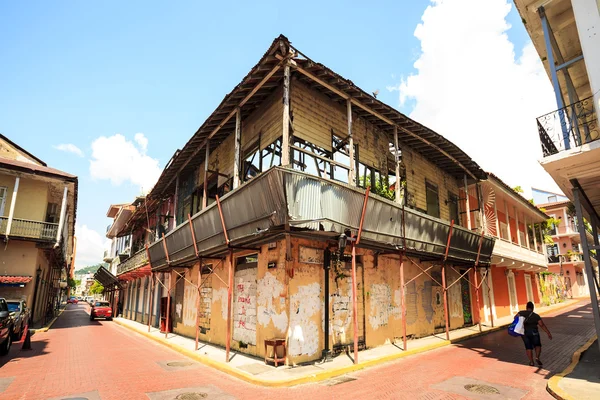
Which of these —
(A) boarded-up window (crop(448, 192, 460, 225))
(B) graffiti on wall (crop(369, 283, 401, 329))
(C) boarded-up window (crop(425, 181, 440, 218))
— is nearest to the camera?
(B) graffiti on wall (crop(369, 283, 401, 329))

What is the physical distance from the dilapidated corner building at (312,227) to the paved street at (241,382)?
1.50 m

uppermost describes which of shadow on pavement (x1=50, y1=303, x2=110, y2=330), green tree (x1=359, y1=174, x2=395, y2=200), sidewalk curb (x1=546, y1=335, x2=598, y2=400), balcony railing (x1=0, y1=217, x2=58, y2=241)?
green tree (x1=359, y1=174, x2=395, y2=200)

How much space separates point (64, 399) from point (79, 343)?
9.74 meters

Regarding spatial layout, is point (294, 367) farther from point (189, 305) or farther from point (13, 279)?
point (13, 279)

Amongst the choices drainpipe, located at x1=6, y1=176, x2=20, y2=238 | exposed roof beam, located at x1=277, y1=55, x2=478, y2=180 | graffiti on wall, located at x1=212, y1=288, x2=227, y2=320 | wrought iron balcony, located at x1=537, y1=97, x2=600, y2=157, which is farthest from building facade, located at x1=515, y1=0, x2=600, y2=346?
drainpipe, located at x1=6, y1=176, x2=20, y2=238

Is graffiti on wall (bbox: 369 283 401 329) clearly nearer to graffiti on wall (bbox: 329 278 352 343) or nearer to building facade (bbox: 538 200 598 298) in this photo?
graffiti on wall (bbox: 329 278 352 343)

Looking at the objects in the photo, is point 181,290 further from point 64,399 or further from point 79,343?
point 64,399

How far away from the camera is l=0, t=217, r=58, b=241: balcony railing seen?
19.2 metres

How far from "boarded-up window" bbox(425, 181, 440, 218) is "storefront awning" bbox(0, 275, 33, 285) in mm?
21730

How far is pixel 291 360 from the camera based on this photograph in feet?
29.0

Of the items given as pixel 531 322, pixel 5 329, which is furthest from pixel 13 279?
pixel 531 322

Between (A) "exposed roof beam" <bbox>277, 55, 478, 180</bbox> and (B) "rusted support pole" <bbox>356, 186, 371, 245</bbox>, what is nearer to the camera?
Answer: (B) "rusted support pole" <bbox>356, 186, 371, 245</bbox>

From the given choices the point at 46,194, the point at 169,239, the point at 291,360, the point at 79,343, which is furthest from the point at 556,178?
the point at 46,194

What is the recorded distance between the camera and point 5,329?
10.2m
